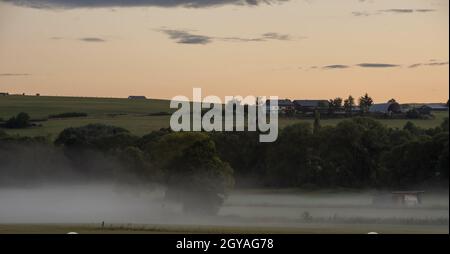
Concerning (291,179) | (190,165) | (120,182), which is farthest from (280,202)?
(120,182)

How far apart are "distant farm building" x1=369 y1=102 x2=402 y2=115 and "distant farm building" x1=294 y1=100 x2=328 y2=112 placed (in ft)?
3.65

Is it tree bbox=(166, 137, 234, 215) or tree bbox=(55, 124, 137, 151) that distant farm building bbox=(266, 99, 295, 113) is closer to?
tree bbox=(166, 137, 234, 215)

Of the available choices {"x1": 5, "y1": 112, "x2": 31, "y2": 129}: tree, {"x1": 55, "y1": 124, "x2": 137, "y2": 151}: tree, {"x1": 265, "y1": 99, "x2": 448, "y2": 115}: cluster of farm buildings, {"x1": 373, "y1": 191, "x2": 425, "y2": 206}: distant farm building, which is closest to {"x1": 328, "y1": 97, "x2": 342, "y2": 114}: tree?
{"x1": 265, "y1": 99, "x2": 448, "y2": 115}: cluster of farm buildings

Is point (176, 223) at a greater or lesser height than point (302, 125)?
lesser

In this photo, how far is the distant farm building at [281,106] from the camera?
81.1 feet

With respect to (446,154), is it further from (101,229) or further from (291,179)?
(101,229)

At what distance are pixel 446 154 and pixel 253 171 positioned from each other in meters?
4.76

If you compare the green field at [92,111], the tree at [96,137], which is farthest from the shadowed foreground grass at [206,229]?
the green field at [92,111]

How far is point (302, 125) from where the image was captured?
2488 centimetres

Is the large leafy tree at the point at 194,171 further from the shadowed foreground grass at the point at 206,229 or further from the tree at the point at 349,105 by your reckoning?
the tree at the point at 349,105

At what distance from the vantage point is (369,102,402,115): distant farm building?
24.8 metres

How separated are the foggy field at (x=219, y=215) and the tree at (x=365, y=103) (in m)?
2.10

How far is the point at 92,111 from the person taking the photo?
26.3 meters

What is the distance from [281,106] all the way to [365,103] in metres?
1.95
